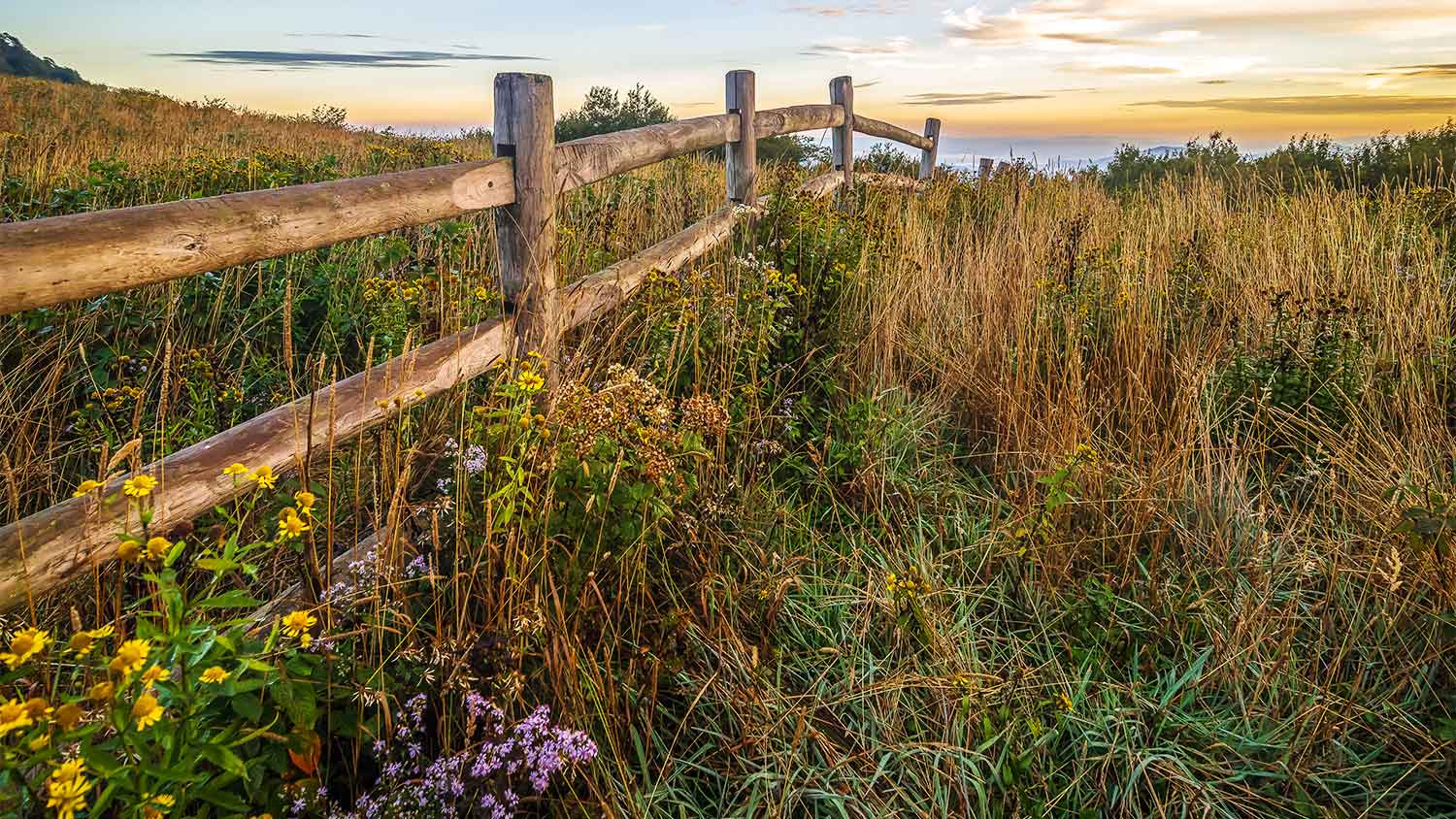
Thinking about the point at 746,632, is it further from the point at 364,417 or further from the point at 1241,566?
the point at 1241,566

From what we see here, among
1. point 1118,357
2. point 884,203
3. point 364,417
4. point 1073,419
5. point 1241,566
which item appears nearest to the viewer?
point 364,417

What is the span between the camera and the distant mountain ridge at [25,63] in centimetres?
4144

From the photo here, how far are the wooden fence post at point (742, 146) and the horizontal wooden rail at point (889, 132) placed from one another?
345cm

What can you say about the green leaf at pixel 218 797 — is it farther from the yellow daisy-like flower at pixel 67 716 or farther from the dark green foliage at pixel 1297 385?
the dark green foliage at pixel 1297 385

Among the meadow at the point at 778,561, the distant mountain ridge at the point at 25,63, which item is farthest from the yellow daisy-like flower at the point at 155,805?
the distant mountain ridge at the point at 25,63

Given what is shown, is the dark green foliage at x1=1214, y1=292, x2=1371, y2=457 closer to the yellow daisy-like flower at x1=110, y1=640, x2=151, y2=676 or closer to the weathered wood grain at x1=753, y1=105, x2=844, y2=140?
the weathered wood grain at x1=753, y1=105, x2=844, y2=140

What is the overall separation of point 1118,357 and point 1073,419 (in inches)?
37.8

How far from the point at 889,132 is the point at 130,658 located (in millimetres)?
10986

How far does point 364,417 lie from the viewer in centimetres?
291

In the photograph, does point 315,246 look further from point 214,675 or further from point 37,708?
point 37,708

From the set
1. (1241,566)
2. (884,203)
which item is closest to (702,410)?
(1241,566)

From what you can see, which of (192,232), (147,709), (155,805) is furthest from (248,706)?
(192,232)

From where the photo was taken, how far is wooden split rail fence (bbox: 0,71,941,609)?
6.69 feet

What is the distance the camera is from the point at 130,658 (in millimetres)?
1499
